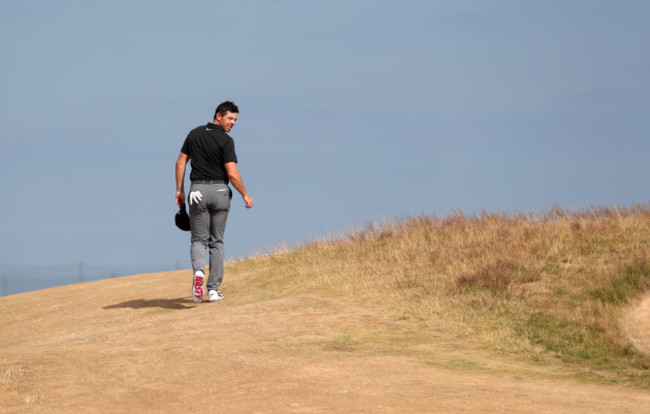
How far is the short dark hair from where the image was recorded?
460 inches

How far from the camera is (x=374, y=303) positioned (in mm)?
10648

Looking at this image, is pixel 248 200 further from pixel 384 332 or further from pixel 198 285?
pixel 384 332

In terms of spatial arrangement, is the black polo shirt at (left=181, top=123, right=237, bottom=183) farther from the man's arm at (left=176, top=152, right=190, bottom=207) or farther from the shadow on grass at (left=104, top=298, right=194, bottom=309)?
the shadow on grass at (left=104, top=298, right=194, bottom=309)

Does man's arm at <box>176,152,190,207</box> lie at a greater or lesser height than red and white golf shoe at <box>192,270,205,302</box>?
greater

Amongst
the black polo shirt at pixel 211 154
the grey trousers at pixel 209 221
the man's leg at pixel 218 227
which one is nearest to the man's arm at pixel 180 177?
the black polo shirt at pixel 211 154

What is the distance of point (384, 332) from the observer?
909 cm

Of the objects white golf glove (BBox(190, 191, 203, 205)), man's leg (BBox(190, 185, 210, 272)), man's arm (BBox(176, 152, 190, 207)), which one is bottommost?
man's leg (BBox(190, 185, 210, 272))

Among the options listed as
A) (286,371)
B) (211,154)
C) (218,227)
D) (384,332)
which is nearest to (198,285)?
(218,227)

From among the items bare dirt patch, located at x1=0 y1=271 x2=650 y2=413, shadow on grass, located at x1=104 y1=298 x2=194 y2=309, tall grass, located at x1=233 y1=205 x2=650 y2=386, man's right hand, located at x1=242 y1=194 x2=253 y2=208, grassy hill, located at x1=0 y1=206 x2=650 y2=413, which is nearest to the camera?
bare dirt patch, located at x1=0 y1=271 x2=650 y2=413

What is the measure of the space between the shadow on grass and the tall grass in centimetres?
146

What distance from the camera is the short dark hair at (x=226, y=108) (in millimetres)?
11695

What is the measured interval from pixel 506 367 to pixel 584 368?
34.3 inches

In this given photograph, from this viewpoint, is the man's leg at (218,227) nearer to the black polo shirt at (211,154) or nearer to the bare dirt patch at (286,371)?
the black polo shirt at (211,154)

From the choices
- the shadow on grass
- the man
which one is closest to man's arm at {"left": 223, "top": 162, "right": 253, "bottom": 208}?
the man
